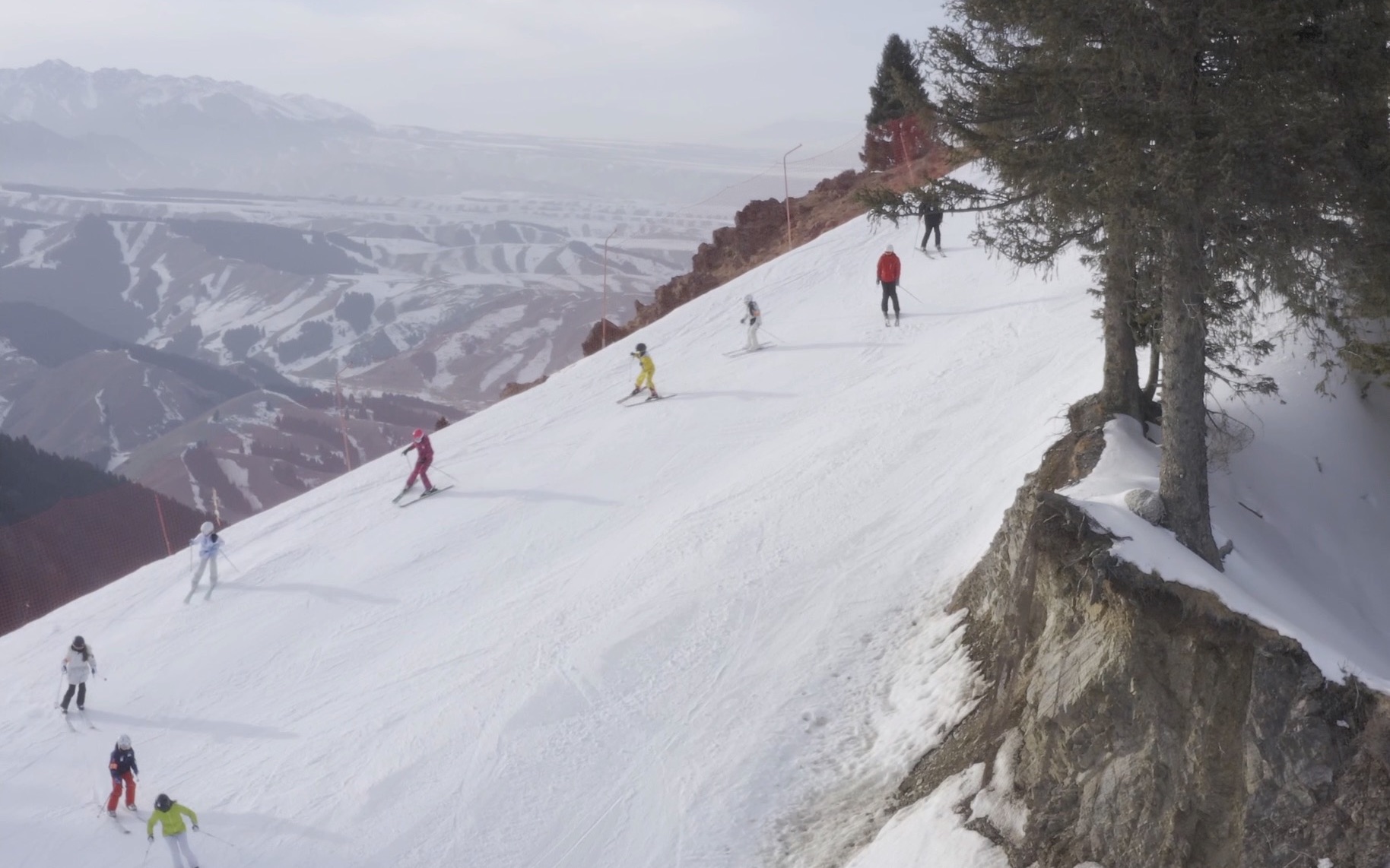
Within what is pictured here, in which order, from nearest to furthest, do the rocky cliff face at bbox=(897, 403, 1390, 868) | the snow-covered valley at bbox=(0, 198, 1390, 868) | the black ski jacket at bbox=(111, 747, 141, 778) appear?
the rocky cliff face at bbox=(897, 403, 1390, 868) → the snow-covered valley at bbox=(0, 198, 1390, 868) → the black ski jacket at bbox=(111, 747, 141, 778)

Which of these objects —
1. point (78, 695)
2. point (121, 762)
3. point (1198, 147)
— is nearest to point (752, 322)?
point (78, 695)

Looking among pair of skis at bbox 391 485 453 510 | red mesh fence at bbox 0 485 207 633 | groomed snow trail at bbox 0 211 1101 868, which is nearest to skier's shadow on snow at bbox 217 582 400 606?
groomed snow trail at bbox 0 211 1101 868

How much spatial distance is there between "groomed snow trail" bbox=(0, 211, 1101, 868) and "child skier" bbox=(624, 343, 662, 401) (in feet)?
2.05

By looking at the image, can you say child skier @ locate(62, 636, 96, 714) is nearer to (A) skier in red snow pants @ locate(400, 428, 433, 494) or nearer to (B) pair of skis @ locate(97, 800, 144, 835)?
(B) pair of skis @ locate(97, 800, 144, 835)

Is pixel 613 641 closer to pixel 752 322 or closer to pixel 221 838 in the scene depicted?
pixel 221 838

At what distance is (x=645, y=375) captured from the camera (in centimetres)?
2262

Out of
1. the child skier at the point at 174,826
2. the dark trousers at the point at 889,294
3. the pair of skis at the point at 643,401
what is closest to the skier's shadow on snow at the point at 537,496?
the pair of skis at the point at 643,401

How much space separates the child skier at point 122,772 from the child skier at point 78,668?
286 cm

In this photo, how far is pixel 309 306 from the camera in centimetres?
14462

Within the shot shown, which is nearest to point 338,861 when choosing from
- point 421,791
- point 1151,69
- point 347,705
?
point 421,791

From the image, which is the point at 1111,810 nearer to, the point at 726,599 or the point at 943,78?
the point at 943,78

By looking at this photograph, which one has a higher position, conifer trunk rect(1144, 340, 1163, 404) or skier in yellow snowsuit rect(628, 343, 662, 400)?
conifer trunk rect(1144, 340, 1163, 404)

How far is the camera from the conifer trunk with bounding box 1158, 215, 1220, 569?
24.8ft

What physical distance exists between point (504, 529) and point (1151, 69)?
1329 cm
